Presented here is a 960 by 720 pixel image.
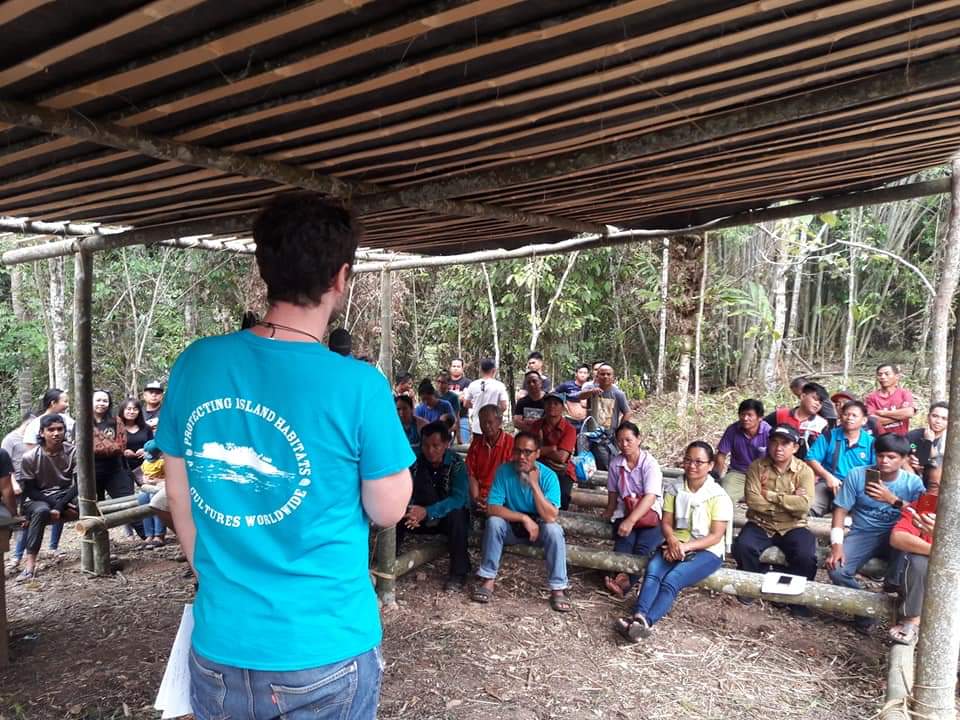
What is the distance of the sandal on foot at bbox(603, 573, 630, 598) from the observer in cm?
505

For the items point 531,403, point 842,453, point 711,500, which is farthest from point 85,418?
point 842,453

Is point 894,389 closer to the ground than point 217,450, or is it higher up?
closer to the ground

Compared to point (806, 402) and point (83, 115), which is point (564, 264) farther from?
point (83, 115)

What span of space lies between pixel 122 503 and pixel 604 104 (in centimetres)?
553

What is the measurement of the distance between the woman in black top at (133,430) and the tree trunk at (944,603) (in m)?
6.58

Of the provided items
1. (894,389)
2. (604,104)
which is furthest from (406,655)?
(894,389)

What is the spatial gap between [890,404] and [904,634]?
383 cm

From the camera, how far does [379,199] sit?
3.54 meters

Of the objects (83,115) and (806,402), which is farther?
(806,402)

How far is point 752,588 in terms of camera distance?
447 centimetres

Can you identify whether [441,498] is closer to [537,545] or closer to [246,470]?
[537,545]

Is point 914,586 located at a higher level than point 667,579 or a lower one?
higher

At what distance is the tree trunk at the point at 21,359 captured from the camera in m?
10.2

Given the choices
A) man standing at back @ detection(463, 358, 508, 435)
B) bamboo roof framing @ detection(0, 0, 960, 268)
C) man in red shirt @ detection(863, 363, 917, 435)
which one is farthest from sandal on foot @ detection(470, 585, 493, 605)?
man in red shirt @ detection(863, 363, 917, 435)
